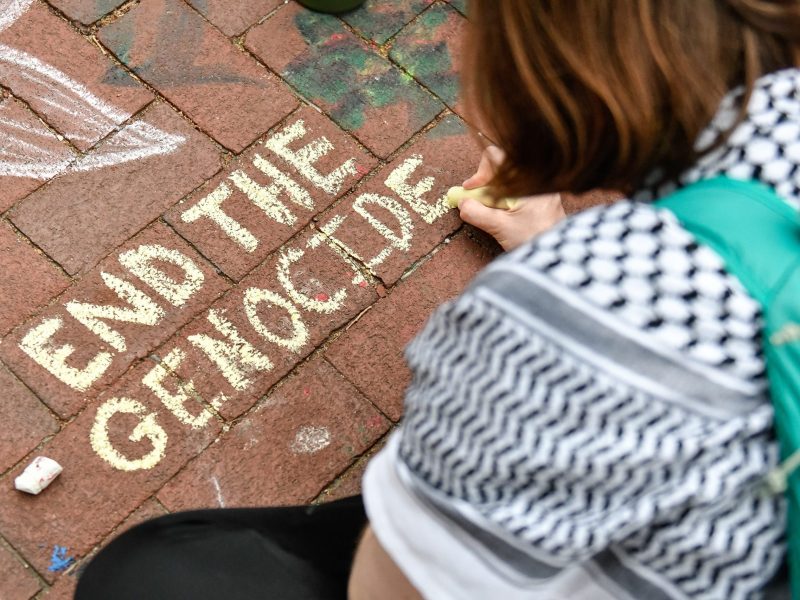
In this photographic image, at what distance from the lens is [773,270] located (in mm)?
938

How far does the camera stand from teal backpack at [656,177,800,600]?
907 mm

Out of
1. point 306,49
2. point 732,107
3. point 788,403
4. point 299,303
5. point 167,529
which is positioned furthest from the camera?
point 306,49

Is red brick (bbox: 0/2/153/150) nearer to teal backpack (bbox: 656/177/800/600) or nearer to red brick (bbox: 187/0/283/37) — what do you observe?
red brick (bbox: 187/0/283/37)

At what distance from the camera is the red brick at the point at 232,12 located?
2768mm

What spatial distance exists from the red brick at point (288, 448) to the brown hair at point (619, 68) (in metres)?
1.27

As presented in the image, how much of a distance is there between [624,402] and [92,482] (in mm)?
1581

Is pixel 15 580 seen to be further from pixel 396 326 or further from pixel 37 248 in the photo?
pixel 396 326

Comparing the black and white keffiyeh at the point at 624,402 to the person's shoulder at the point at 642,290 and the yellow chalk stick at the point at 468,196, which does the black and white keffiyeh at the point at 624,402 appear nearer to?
the person's shoulder at the point at 642,290

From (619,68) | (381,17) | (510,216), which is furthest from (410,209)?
(619,68)

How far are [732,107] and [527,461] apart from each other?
50 cm

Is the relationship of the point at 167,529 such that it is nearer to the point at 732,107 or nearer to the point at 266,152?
the point at 732,107

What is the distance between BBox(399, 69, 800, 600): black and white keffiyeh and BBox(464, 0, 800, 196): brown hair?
0.09m

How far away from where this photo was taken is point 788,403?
90cm

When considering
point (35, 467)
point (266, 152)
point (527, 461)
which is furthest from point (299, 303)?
point (527, 461)
